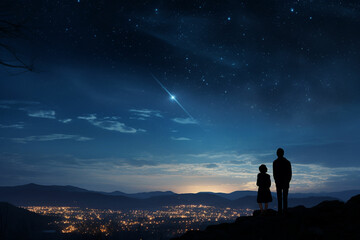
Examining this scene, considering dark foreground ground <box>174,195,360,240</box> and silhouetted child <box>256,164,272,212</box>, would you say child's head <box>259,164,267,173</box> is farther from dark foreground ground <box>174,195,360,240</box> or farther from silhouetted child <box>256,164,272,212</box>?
dark foreground ground <box>174,195,360,240</box>

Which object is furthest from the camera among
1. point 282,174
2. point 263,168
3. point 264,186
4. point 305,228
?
point 264,186

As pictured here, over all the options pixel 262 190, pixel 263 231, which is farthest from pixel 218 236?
pixel 262 190

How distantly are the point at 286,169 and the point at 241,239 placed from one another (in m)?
4.34

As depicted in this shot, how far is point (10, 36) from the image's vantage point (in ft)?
13.3

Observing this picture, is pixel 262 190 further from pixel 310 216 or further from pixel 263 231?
pixel 263 231

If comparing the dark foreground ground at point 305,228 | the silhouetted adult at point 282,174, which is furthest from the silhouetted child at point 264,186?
the dark foreground ground at point 305,228

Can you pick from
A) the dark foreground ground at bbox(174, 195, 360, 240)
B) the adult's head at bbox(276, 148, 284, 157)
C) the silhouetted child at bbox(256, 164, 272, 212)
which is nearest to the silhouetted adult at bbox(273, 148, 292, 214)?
the adult's head at bbox(276, 148, 284, 157)


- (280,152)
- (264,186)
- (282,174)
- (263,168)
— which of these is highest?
(280,152)

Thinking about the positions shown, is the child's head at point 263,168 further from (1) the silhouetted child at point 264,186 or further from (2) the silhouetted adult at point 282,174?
(2) the silhouetted adult at point 282,174

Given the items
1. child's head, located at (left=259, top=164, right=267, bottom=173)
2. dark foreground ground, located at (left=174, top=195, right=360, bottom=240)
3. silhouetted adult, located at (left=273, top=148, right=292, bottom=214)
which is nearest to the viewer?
dark foreground ground, located at (left=174, top=195, right=360, bottom=240)

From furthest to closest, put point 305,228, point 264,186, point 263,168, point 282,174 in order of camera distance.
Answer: point 264,186 → point 263,168 → point 282,174 → point 305,228

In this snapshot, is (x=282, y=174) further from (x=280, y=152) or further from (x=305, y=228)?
(x=305, y=228)

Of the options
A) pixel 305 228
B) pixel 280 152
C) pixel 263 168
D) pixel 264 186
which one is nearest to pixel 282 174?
pixel 280 152

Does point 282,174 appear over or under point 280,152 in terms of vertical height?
under
